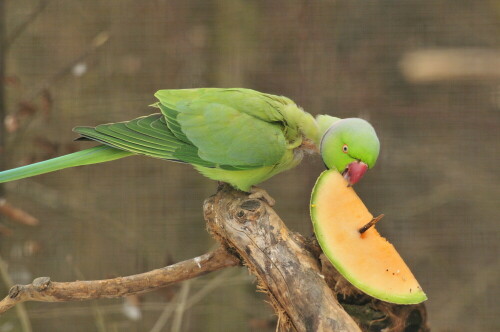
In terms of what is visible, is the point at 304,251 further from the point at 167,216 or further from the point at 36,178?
the point at 36,178

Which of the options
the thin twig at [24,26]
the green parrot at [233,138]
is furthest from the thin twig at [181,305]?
the thin twig at [24,26]

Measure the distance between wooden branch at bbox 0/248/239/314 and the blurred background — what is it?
Answer: 90cm

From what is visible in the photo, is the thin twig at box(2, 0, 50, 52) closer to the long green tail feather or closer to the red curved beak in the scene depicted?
the long green tail feather

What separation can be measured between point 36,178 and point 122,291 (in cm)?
114

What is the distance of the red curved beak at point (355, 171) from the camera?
142cm

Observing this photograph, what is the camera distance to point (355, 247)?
132 centimetres

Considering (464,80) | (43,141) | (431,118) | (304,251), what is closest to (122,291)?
(304,251)

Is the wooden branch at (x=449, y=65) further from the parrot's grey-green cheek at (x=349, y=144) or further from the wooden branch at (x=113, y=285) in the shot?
the wooden branch at (x=113, y=285)

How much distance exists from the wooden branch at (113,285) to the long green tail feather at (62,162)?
25cm

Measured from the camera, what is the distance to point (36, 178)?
7.77ft

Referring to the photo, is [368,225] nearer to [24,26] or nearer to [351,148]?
A: [351,148]

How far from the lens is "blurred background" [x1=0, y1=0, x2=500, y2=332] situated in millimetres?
2348

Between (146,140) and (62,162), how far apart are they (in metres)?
0.20

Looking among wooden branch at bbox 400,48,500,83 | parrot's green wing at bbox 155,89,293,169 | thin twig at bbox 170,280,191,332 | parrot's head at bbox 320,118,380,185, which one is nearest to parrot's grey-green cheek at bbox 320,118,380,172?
A: parrot's head at bbox 320,118,380,185
